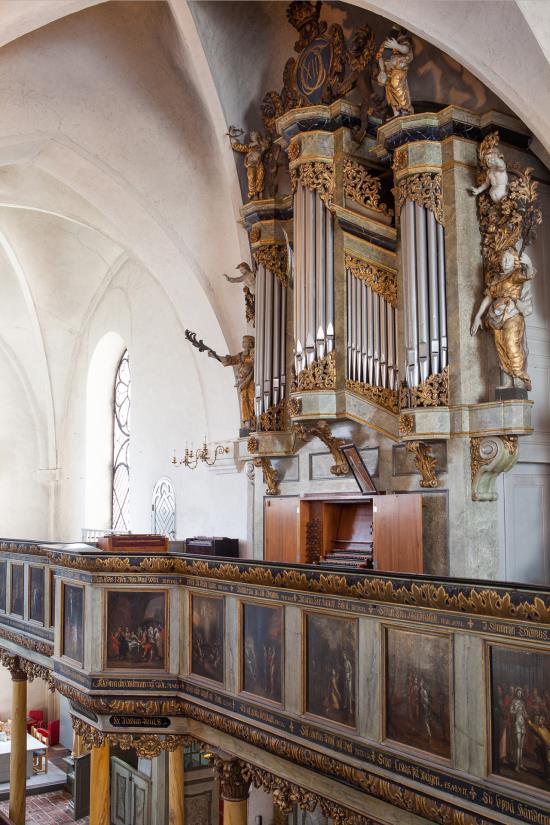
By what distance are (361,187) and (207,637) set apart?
500 cm

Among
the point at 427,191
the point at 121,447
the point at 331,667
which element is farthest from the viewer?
the point at 121,447

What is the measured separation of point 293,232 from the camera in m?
10.4

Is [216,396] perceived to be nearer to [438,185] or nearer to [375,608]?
[438,185]

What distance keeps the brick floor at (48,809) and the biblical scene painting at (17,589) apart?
14.2 ft

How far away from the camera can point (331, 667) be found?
7098 mm

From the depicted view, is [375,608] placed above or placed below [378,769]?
above

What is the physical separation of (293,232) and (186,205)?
3.27 m

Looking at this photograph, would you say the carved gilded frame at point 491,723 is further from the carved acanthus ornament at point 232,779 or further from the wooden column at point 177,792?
the wooden column at point 177,792

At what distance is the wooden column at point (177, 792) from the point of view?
974 centimetres

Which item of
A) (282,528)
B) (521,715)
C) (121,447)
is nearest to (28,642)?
(282,528)

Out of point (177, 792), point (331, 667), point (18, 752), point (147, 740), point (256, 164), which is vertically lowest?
point (18, 752)

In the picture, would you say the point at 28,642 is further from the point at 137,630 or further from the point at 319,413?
the point at 319,413

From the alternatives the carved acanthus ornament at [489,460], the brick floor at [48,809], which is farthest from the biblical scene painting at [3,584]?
the carved acanthus ornament at [489,460]

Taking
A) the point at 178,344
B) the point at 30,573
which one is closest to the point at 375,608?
the point at 30,573
